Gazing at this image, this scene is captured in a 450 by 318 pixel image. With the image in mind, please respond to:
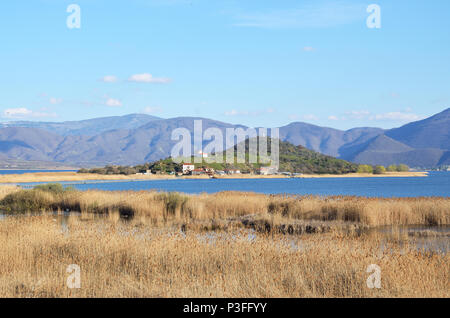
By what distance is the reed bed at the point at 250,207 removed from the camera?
21.5m

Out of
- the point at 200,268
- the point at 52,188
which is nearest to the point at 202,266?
the point at 200,268

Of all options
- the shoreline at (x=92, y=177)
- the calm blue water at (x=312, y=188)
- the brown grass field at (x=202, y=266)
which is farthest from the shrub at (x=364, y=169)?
the brown grass field at (x=202, y=266)

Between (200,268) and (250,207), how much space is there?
1428cm

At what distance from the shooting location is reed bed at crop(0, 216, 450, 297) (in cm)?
812

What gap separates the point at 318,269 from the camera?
31.1 ft

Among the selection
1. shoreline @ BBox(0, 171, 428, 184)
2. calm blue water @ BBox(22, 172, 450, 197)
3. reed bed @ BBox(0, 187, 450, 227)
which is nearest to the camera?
reed bed @ BBox(0, 187, 450, 227)

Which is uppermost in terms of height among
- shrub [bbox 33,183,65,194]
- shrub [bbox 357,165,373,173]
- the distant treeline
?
shrub [bbox 33,183,65,194]

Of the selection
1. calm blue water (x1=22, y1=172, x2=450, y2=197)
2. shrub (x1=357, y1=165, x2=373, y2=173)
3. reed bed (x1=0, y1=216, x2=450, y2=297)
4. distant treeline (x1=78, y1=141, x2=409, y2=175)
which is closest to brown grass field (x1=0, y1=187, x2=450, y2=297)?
reed bed (x1=0, y1=216, x2=450, y2=297)

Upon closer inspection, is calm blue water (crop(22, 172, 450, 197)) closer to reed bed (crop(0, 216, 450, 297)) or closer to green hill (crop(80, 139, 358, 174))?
reed bed (crop(0, 216, 450, 297))

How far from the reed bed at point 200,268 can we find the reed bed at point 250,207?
9.54 m

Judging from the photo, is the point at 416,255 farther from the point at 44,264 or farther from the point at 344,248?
the point at 44,264

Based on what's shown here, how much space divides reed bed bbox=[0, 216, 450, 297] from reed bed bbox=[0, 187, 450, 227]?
9.54 metres

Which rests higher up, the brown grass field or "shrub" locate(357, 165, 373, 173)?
the brown grass field

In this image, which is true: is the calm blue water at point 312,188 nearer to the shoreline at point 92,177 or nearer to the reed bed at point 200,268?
the shoreline at point 92,177
